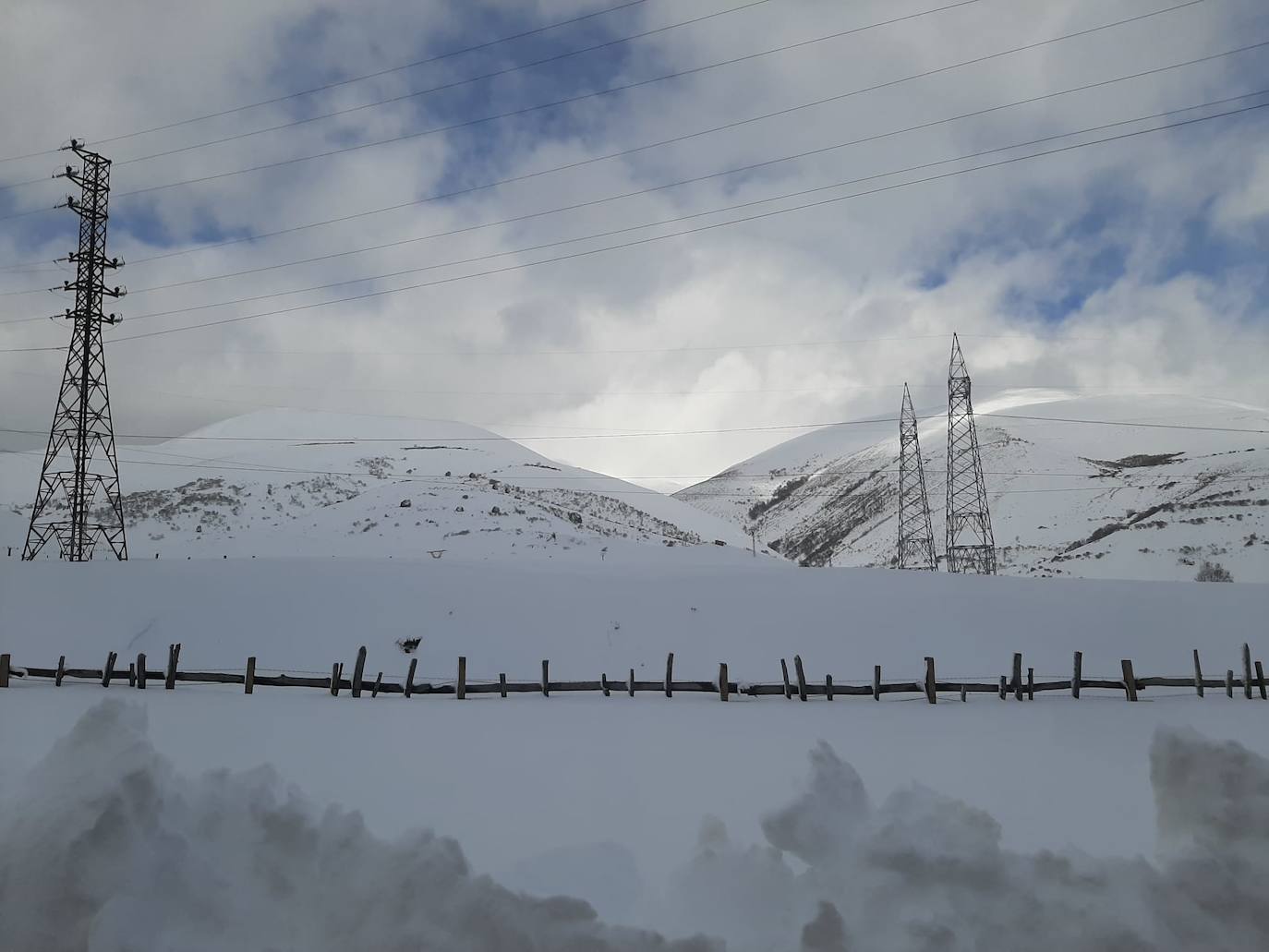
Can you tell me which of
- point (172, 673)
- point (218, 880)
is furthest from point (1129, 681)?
point (172, 673)

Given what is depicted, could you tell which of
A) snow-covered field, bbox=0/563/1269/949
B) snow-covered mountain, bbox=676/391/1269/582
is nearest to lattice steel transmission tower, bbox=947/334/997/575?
snow-covered mountain, bbox=676/391/1269/582

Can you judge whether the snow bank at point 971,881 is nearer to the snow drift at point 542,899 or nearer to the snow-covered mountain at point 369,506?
the snow drift at point 542,899

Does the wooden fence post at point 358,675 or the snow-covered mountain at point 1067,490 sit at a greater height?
the snow-covered mountain at point 1067,490

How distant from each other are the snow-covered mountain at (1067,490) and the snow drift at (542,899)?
60.8 metres

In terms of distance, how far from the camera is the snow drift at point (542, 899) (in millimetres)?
5633

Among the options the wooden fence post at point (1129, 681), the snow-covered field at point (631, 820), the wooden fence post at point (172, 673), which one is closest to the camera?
the snow-covered field at point (631, 820)

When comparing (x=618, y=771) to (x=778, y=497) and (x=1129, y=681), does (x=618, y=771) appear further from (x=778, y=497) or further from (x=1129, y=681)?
(x=778, y=497)

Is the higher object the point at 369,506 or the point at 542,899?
the point at 369,506

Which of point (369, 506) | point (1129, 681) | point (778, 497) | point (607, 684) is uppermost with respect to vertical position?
point (778, 497)

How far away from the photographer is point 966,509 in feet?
283

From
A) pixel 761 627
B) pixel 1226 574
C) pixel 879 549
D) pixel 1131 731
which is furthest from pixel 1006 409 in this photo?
pixel 1131 731

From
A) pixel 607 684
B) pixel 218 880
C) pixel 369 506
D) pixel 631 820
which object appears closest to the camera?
pixel 218 880

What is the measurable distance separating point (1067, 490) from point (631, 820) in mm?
98028

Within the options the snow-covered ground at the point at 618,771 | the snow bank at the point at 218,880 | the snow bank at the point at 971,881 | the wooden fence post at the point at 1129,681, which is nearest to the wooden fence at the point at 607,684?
the wooden fence post at the point at 1129,681
